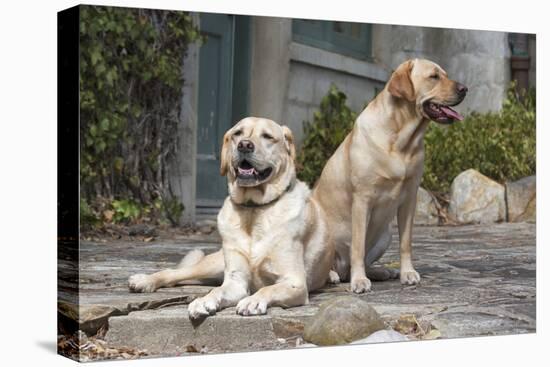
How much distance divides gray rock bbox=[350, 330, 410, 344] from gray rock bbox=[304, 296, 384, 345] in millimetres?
83

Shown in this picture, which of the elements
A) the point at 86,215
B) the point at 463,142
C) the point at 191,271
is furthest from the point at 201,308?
the point at 463,142

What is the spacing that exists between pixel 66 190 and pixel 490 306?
90.3 inches

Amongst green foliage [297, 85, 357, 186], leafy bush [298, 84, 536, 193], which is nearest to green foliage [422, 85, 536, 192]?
leafy bush [298, 84, 536, 193]

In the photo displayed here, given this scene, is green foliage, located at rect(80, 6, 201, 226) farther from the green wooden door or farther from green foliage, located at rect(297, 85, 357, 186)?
green foliage, located at rect(297, 85, 357, 186)

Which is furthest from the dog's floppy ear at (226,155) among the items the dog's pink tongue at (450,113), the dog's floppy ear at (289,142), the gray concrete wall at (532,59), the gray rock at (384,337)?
the gray concrete wall at (532,59)

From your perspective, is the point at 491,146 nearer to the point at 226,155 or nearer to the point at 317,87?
the point at 317,87

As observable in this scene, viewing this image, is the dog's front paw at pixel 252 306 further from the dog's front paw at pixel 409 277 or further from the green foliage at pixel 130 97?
the dog's front paw at pixel 409 277

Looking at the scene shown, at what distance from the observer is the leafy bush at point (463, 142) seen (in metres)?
5.01

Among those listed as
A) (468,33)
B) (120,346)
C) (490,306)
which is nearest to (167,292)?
(120,346)

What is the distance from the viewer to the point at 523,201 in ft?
18.2

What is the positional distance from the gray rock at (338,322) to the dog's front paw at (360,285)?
30 cm

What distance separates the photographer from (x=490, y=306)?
493cm

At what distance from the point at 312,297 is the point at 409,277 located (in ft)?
2.30

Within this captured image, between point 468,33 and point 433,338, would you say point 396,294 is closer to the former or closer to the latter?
point 433,338
